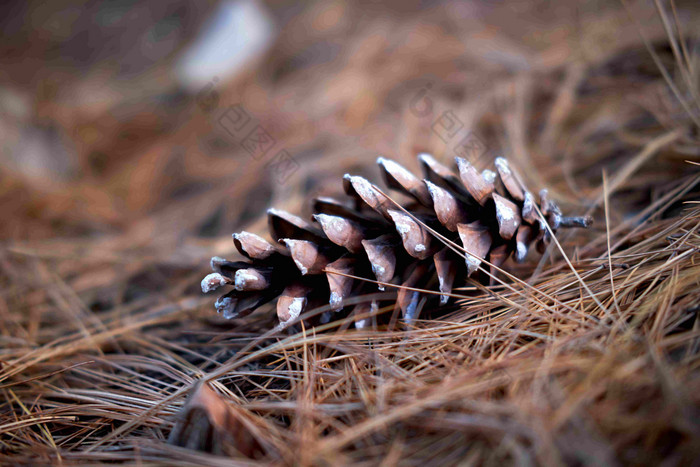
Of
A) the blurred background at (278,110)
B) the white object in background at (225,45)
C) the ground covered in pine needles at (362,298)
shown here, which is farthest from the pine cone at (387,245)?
the white object in background at (225,45)

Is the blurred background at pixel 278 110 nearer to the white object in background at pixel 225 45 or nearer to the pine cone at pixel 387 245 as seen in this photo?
the white object in background at pixel 225 45

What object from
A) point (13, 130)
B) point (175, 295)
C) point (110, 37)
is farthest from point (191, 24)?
point (175, 295)

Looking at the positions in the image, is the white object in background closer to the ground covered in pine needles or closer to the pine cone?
the ground covered in pine needles

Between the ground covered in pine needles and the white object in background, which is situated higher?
the white object in background

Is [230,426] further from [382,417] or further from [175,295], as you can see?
[175,295]

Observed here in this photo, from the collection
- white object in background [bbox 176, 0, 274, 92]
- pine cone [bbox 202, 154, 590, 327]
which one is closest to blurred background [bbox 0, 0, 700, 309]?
white object in background [bbox 176, 0, 274, 92]

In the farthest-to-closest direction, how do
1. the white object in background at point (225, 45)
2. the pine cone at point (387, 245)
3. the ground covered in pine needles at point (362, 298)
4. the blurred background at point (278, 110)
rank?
1. the white object in background at point (225, 45)
2. the blurred background at point (278, 110)
3. the pine cone at point (387, 245)
4. the ground covered in pine needles at point (362, 298)
